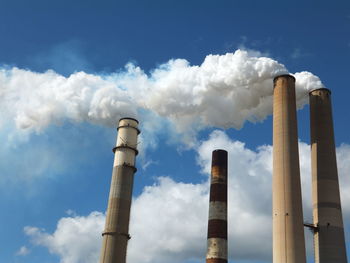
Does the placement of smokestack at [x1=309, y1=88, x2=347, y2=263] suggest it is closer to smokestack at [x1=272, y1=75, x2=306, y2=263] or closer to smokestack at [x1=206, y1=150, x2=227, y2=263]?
smokestack at [x1=272, y1=75, x2=306, y2=263]

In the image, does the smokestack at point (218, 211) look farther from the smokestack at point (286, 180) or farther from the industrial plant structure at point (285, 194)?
the smokestack at point (286, 180)

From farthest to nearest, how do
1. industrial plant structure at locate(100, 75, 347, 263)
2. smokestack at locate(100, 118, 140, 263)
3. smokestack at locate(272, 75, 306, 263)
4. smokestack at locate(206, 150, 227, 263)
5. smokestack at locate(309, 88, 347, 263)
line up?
smokestack at locate(100, 118, 140, 263) < smokestack at locate(206, 150, 227, 263) < smokestack at locate(309, 88, 347, 263) < industrial plant structure at locate(100, 75, 347, 263) < smokestack at locate(272, 75, 306, 263)

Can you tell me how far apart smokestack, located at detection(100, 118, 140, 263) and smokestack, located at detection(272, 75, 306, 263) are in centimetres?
1102

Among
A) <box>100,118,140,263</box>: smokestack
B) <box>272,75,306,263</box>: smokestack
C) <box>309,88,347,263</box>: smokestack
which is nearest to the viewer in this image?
<box>272,75,306,263</box>: smokestack

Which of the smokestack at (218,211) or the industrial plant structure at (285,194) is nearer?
the industrial plant structure at (285,194)

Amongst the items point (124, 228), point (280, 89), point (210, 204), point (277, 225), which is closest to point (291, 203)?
point (277, 225)

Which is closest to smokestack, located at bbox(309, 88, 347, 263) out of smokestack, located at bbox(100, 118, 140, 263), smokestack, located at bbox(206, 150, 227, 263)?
smokestack, located at bbox(206, 150, 227, 263)

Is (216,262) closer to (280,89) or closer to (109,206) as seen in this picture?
(109,206)

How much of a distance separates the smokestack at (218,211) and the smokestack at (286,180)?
391 cm

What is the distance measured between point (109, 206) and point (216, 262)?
9.04 meters

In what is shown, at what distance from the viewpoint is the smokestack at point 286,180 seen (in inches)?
1137

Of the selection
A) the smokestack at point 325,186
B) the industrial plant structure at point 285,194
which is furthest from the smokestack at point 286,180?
the smokestack at point 325,186

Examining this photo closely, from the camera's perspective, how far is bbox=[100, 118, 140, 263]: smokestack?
32688 millimetres

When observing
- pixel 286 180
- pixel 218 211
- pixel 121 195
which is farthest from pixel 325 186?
pixel 121 195
